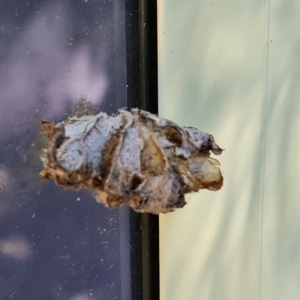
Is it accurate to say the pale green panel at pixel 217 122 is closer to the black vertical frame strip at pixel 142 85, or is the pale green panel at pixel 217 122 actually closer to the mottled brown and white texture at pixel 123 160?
the black vertical frame strip at pixel 142 85

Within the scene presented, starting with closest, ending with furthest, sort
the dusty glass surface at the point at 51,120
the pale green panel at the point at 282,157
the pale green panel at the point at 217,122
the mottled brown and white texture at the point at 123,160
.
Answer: the mottled brown and white texture at the point at 123,160 < the dusty glass surface at the point at 51,120 < the pale green panel at the point at 217,122 < the pale green panel at the point at 282,157

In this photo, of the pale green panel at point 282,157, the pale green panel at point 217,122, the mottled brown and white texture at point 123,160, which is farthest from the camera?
the pale green panel at point 282,157

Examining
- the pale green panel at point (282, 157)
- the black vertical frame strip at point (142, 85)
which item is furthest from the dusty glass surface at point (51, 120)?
the pale green panel at point (282, 157)

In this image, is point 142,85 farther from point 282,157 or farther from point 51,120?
point 282,157

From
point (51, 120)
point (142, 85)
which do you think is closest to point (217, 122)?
point (142, 85)

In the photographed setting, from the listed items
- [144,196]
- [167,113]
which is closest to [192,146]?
[144,196]

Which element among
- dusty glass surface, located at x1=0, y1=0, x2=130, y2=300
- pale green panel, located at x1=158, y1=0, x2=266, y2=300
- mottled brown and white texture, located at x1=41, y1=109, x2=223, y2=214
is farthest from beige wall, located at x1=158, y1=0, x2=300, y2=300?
mottled brown and white texture, located at x1=41, y1=109, x2=223, y2=214

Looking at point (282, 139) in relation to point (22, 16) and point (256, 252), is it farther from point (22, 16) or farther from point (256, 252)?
point (22, 16)
